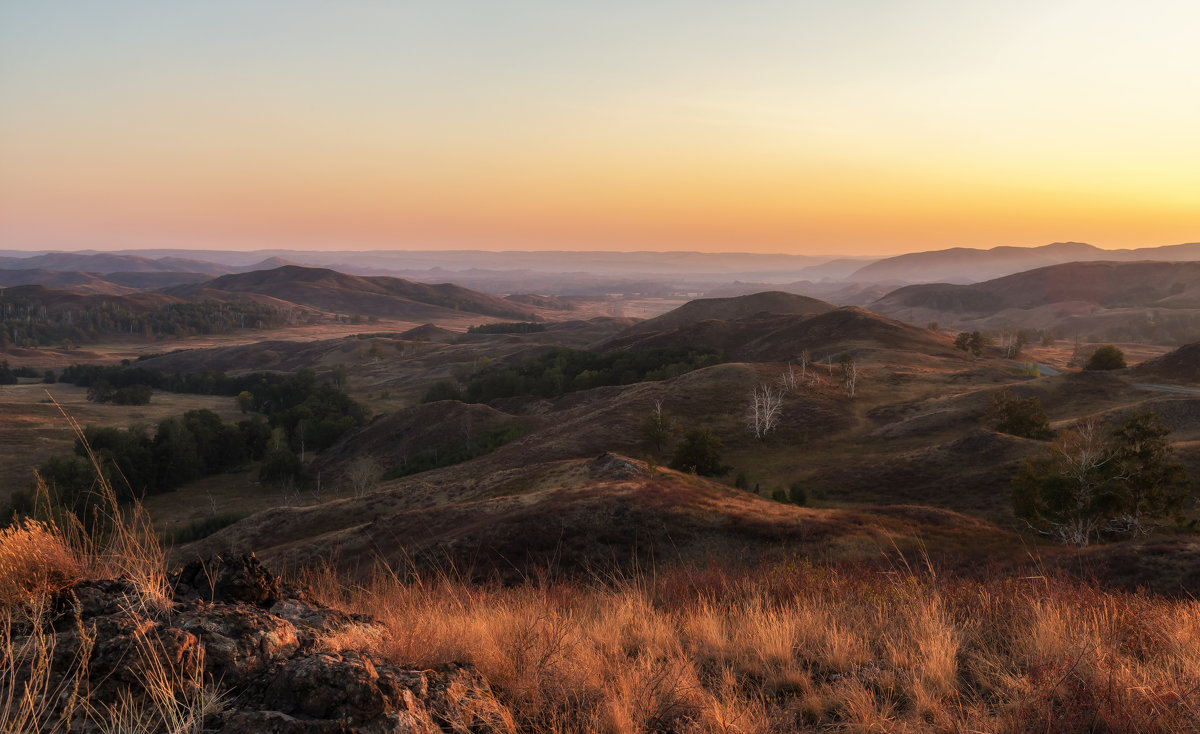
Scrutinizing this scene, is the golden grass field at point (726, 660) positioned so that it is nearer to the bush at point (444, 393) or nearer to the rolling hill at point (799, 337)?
the rolling hill at point (799, 337)

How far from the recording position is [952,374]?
8025cm

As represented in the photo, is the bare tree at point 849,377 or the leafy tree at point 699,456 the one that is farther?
the bare tree at point 849,377

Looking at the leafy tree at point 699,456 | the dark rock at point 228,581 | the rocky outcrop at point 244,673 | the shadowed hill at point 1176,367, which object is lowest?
the leafy tree at point 699,456

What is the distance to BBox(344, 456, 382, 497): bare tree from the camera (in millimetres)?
64438

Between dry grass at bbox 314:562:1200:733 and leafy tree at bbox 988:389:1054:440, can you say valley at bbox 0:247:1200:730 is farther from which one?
leafy tree at bbox 988:389:1054:440

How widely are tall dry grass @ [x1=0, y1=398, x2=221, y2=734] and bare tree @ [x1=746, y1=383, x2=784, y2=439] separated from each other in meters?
59.1

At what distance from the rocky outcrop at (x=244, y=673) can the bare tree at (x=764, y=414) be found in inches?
2301

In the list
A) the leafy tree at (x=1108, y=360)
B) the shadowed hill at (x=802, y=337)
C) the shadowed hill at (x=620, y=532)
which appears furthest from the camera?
the shadowed hill at (x=802, y=337)

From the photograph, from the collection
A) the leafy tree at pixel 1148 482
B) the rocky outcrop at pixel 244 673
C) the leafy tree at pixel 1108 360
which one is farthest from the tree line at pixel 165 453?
the leafy tree at pixel 1108 360

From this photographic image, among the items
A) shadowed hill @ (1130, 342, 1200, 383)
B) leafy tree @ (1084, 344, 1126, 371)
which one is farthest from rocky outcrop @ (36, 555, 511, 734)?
leafy tree @ (1084, 344, 1126, 371)

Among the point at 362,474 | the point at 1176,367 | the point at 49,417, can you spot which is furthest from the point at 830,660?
the point at 49,417

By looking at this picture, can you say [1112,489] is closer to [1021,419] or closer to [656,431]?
[1021,419]

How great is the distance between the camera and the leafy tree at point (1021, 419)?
165 ft

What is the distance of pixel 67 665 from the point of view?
4.02m
